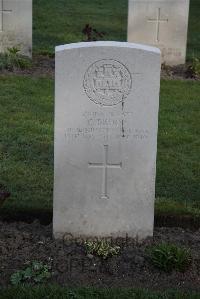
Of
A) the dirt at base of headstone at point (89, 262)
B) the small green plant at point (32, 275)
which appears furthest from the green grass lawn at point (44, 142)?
the small green plant at point (32, 275)

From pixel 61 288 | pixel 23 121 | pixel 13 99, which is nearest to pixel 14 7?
pixel 13 99

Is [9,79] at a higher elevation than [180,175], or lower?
higher

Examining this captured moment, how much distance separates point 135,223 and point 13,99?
443cm

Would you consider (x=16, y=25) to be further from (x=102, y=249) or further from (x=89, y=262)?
(x=89, y=262)

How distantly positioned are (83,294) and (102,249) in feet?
1.88

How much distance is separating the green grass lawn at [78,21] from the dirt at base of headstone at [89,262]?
6.95 m

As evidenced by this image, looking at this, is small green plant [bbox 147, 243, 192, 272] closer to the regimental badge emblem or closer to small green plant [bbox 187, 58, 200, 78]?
the regimental badge emblem

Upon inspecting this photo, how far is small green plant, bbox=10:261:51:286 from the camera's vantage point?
15.0 ft

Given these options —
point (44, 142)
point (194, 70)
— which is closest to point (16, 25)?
point (194, 70)

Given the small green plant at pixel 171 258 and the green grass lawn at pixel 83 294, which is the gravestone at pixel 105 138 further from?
the green grass lawn at pixel 83 294

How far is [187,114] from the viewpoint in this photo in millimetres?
8867

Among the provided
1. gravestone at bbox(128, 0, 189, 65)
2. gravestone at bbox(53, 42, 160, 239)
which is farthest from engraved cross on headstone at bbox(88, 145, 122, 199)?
gravestone at bbox(128, 0, 189, 65)

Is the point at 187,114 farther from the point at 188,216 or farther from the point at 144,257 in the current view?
the point at 144,257

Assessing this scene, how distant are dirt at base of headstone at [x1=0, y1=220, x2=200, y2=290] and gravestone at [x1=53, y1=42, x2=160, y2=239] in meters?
0.16
